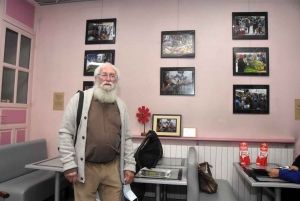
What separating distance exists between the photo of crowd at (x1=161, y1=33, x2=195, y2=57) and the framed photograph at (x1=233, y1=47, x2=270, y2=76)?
58 cm

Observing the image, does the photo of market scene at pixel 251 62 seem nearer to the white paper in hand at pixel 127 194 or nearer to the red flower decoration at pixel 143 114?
the red flower decoration at pixel 143 114

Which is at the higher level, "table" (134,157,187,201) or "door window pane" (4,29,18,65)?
"door window pane" (4,29,18,65)

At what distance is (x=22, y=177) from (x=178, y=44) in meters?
2.48

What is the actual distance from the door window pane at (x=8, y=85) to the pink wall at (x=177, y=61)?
0.34m

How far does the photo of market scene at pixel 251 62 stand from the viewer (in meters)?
2.63

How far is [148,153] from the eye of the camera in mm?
2012

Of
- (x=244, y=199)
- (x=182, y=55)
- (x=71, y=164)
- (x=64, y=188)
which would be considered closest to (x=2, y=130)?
(x=64, y=188)

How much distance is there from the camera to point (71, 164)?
1.44 meters

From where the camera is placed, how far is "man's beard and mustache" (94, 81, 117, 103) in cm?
160

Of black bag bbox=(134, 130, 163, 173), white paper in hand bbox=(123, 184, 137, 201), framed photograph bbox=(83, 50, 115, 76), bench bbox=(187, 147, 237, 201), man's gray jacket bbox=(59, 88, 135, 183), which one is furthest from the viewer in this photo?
framed photograph bbox=(83, 50, 115, 76)

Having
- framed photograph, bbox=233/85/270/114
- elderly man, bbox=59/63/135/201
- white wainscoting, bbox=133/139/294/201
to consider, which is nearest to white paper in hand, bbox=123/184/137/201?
elderly man, bbox=59/63/135/201

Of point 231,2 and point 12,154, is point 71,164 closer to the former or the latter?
point 12,154

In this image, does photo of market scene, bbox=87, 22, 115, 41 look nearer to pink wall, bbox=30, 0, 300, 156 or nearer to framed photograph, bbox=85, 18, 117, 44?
framed photograph, bbox=85, 18, 117, 44

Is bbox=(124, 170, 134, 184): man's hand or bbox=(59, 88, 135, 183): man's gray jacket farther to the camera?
bbox=(124, 170, 134, 184): man's hand
